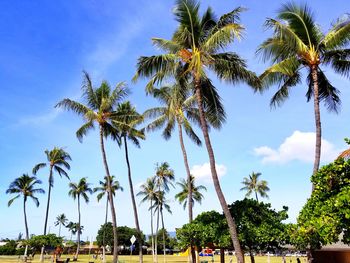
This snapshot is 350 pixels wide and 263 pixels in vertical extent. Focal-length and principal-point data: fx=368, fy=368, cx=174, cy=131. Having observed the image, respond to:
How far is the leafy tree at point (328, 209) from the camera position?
1118 centimetres

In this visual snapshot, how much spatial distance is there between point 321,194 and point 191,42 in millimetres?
9260

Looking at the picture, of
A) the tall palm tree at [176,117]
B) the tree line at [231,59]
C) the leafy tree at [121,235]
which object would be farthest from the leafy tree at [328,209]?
the leafy tree at [121,235]

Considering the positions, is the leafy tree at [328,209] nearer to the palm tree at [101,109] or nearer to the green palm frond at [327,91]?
the green palm frond at [327,91]

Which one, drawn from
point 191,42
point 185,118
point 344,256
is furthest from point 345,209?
point 185,118

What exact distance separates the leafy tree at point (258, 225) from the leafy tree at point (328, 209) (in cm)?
500

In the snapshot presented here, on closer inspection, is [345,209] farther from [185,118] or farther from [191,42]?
[185,118]

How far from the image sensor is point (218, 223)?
20281mm

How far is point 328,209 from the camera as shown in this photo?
38.0 feet

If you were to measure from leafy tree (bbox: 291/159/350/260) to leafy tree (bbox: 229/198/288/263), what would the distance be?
4998 mm

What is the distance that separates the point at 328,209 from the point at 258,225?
7.77 meters

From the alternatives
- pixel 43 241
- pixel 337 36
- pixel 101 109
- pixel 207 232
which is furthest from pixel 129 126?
pixel 43 241

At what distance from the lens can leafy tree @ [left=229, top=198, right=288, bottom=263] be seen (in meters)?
18.1

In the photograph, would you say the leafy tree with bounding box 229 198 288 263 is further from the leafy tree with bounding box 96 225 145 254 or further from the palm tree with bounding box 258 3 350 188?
the leafy tree with bounding box 96 225 145 254

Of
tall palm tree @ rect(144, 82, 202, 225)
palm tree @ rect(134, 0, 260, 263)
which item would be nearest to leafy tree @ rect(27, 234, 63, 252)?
tall palm tree @ rect(144, 82, 202, 225)
